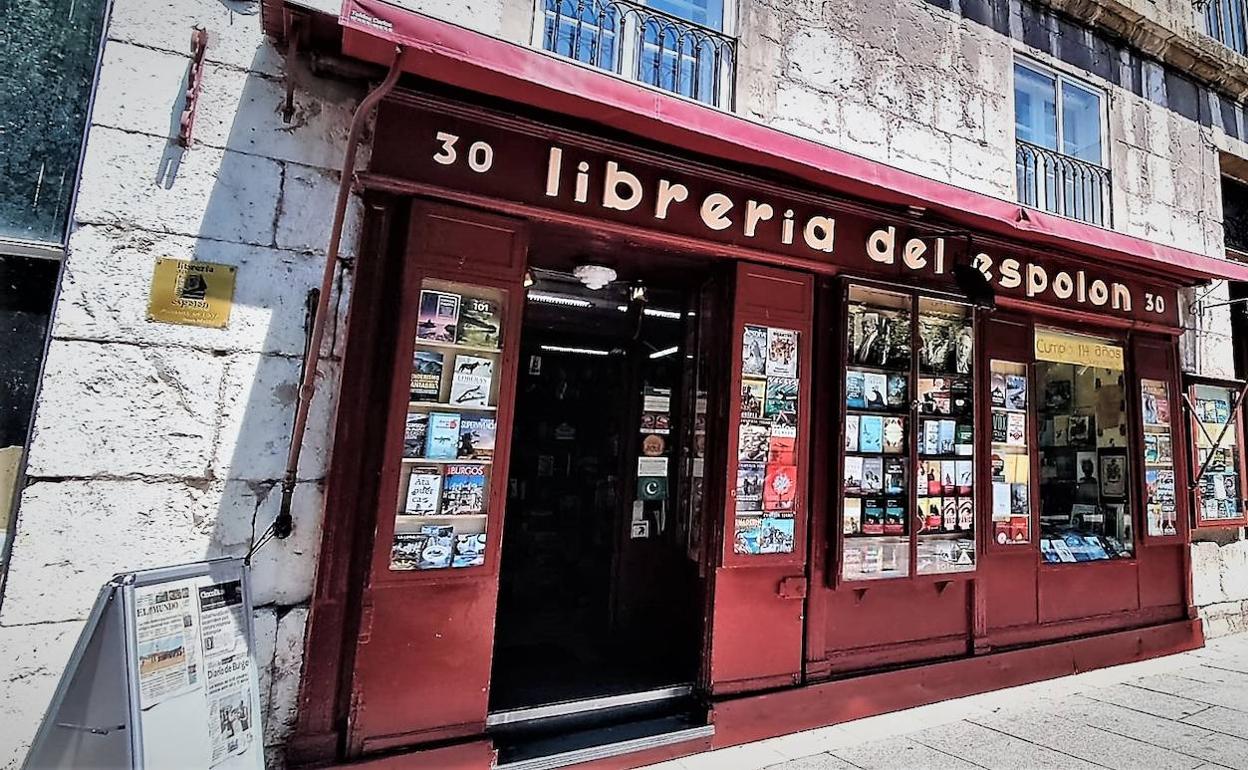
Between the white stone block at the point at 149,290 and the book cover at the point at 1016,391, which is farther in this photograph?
→ the book cover at the point at 1016,391

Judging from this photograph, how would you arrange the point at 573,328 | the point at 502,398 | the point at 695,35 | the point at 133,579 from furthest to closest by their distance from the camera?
the point at 573,328
the point at 695,35
the point at 502,398
the point at 133,579

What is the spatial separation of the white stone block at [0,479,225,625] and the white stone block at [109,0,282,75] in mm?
2243

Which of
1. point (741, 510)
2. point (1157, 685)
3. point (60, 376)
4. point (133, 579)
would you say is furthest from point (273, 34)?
point (1157, 685)

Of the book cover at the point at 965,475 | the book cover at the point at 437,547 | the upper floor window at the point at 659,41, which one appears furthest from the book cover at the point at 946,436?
the book cover at the point at 437,547

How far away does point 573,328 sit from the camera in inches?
239

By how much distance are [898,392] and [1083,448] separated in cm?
306

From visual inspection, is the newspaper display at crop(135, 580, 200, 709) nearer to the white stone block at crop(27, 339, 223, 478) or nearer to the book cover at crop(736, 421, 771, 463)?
the white stone block at crop(27, 339, 223, 478)

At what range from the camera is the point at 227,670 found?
8.22 ft

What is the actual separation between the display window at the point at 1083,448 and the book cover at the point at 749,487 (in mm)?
3207

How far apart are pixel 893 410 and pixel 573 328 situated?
3.00 m

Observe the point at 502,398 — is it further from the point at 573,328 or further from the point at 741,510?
the point at 573,328

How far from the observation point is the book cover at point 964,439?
4938 mm

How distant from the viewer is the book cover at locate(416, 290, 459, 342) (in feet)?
11.3

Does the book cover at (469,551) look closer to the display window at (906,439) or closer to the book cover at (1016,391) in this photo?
the display window at (906,439)
